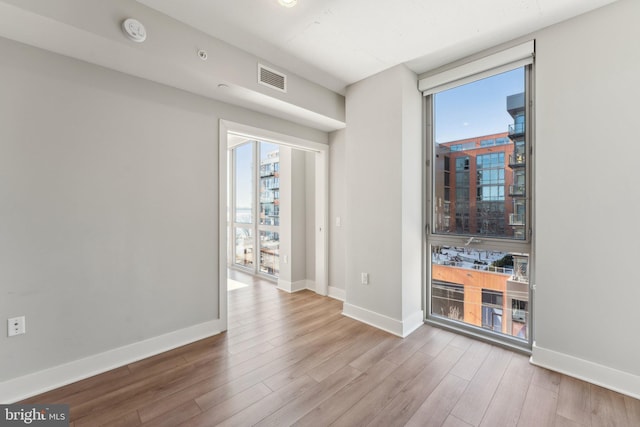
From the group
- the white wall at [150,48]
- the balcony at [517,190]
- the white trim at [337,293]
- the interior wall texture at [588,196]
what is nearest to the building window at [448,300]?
the interior wall texture at [588,196]

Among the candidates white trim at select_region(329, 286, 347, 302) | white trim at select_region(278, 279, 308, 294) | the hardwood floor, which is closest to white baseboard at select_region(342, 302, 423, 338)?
the hardwood floor

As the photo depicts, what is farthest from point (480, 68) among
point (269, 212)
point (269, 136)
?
point (269, 212)

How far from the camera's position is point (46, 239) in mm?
1928

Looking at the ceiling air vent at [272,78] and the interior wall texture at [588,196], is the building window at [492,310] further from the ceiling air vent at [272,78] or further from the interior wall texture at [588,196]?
the ceiling air vent at [272,78]

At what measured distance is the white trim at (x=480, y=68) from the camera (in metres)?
2.33

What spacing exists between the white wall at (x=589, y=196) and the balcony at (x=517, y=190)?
22 cm

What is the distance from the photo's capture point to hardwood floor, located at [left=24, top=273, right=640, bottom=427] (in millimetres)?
1670

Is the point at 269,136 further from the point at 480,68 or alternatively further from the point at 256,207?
the point at 256,207

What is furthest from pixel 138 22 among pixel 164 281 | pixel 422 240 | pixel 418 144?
pixel 422 240

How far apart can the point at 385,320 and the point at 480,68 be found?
8.90ft

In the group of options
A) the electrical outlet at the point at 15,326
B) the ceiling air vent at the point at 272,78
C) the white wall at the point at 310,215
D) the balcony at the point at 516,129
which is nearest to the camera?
the electrical outlet at the point at 15,326

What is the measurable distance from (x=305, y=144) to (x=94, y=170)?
90.1 inches

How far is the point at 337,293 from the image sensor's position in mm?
3885

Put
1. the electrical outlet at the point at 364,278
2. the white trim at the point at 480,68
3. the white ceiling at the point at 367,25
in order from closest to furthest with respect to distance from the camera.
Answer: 1. the white ceiling at the point at 367,25
2. the white trim at the point at 480,68
3. the electrical outlet at the point at 364,278
